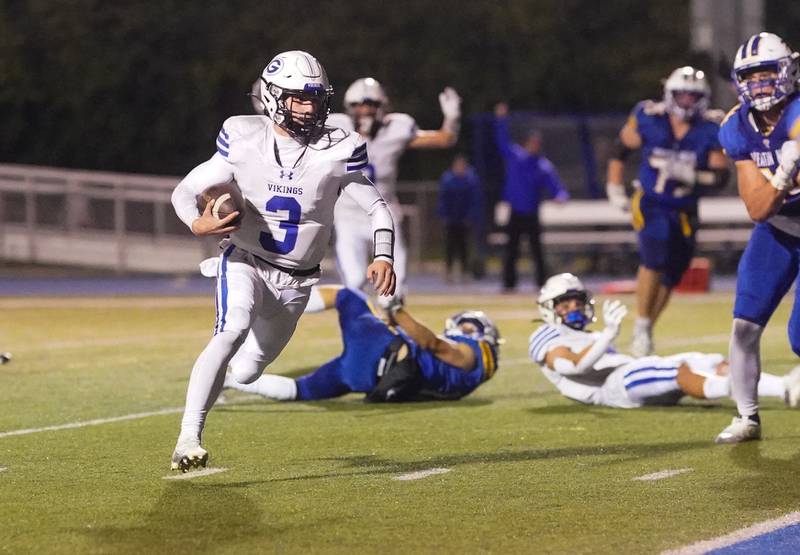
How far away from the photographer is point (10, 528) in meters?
5.14

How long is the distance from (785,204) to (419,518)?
2.20 m

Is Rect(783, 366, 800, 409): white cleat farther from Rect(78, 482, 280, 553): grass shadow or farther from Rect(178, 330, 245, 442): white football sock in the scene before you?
Rect(78, 482, 280, 553): grass shadow

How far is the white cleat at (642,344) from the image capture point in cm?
1023

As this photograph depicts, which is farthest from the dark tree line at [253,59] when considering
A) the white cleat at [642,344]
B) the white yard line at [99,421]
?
the white yard line at [99,421]

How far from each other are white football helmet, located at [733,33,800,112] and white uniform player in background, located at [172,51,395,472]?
4.90 ft

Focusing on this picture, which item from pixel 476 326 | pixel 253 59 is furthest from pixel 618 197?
pixel 253 59

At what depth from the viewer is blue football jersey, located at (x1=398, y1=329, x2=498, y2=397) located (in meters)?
8.25

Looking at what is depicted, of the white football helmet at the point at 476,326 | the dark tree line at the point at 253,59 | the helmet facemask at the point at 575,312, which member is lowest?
the white football helmet at the point at 476,326

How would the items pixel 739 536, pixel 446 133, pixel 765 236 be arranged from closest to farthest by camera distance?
pixel 739 536 → pixel 765 236 → pixel 446 133

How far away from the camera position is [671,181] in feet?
33.7

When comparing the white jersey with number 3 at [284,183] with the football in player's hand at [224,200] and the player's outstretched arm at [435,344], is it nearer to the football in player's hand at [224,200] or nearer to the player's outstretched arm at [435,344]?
the football in player's hand at [224,200]

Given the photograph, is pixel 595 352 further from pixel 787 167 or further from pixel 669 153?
pixel 669 153

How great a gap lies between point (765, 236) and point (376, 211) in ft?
5.24

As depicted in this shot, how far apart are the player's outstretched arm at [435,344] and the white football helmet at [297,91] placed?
6.37 ft
